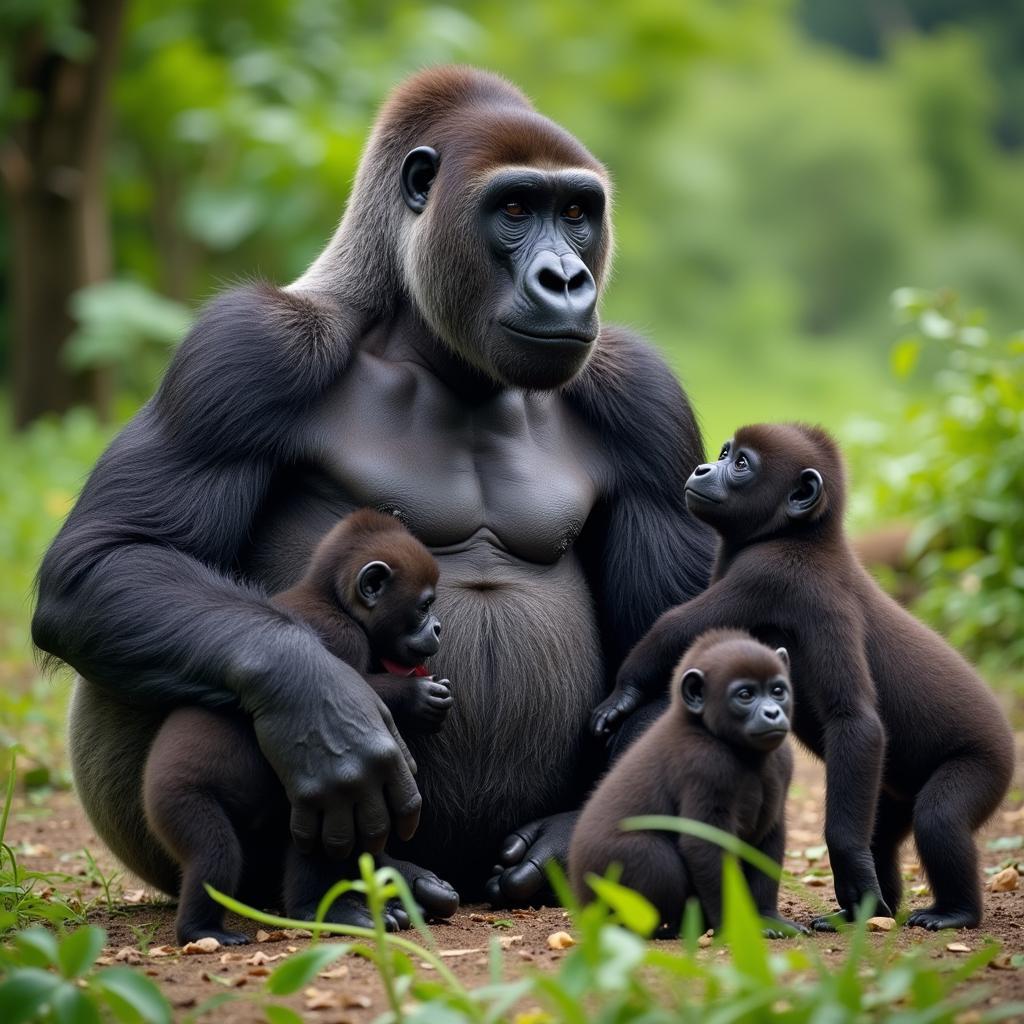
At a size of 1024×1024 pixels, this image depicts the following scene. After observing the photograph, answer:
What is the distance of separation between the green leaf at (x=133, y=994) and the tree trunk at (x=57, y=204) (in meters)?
11.1

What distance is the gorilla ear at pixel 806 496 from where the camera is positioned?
3477mm

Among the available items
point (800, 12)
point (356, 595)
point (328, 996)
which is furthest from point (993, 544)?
point (800, 12)

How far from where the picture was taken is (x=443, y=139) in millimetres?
4039

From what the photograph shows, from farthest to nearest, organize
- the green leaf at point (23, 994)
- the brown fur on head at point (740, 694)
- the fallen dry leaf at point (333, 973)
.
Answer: the brown fur on head at point (740, 694) < the fallen dry leaf at point (333, 973) < the green leaf at point (23, 994)

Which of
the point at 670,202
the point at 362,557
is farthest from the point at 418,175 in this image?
the point at 670,202

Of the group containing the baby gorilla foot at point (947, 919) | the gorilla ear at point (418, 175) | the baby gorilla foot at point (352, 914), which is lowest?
the baby gorilla foot at point (352, 914)

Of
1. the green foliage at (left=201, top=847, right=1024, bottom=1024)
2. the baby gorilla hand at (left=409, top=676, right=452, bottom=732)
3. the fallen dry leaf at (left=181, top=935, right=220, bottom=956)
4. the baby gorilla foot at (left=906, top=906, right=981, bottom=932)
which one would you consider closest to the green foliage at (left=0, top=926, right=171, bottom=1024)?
the green foliage at (left=201, top=847, right=1024, bottom=1024)

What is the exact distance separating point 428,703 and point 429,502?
0.56 metres

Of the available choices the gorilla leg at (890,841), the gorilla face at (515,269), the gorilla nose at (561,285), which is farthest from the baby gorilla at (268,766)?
the gorilla leg at (890,841)

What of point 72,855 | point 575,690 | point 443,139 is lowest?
point 72,855

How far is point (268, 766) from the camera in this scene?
346cm

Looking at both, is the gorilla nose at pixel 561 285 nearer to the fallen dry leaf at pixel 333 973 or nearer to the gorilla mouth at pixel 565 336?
the gorilla mouth at pixel 565 336

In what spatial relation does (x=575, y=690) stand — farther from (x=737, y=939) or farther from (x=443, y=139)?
(x=737, y=939)

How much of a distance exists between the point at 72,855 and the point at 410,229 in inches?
83.8
